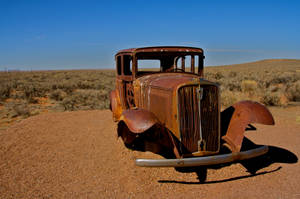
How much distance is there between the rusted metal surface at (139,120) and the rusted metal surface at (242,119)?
1.52 meters

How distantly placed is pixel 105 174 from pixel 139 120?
1176 millimetres

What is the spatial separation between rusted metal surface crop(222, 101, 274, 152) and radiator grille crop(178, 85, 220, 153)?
42 centimetres

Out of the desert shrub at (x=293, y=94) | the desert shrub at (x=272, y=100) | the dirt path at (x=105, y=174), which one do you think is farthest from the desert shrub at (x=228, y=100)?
the dirt path at (x=105, y=174)

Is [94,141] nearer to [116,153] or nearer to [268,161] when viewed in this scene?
[116,153]

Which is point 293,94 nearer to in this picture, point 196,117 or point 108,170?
point 196,117

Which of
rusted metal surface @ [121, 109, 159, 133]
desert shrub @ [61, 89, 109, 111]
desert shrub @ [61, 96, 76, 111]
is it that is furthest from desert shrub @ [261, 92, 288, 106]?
desert shrub @ [61, 96, 76, 111]

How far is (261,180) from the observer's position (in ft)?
12.1

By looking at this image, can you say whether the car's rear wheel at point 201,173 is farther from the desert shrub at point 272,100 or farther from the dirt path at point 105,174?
the desert shrub at point 272,100

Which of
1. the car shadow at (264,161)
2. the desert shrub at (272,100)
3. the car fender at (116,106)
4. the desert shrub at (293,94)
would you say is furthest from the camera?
the desert shrub at (293,94)

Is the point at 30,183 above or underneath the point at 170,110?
underneath

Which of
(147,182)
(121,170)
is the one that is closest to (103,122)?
(121,170)

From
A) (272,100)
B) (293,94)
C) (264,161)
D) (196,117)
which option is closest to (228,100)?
(272,100)

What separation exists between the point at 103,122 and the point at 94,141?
171 centimetres

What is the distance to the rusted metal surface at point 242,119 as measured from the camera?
3924mm
